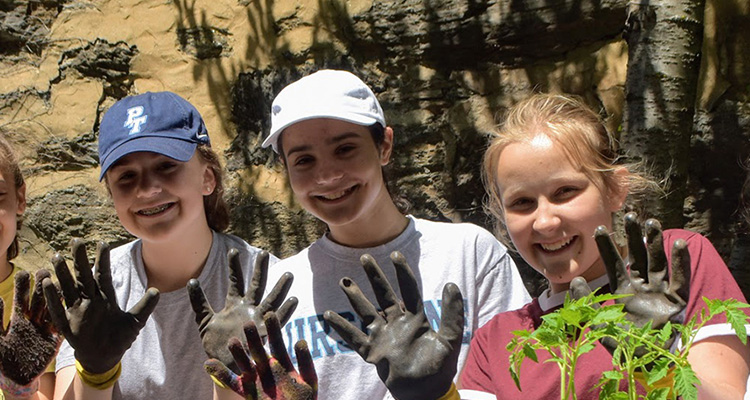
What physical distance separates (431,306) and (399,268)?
1.43 feet

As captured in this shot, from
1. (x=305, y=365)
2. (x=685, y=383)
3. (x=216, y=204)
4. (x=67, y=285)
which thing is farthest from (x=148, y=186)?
(x=685, y=383)

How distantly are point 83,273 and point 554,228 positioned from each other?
117 cm

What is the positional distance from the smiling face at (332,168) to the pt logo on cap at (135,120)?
47 centimetres

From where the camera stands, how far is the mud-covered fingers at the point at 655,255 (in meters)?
1.51

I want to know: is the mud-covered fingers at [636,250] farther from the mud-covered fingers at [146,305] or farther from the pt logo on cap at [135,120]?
the pt logo on cap at [135,120]

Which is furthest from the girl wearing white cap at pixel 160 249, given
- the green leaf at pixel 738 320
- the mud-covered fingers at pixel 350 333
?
the green leaf at pixel 738 320

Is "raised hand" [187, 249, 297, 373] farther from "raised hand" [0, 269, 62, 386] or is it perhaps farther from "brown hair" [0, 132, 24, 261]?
"brown hair" [0, 132, 24, 261]

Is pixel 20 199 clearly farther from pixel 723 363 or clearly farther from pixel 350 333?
pixel 723 363

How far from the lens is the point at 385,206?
2.35m

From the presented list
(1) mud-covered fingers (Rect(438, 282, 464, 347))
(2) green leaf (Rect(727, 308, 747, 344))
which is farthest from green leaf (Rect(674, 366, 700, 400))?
(1) mud-covered fingers (Rect(438, 282, 464, 347))

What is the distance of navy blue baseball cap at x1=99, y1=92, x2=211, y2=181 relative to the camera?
232 cm

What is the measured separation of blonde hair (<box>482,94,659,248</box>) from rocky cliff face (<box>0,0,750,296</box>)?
5.17ft

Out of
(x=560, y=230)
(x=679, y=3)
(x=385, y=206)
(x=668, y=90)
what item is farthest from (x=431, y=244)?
(x=679, y=3)

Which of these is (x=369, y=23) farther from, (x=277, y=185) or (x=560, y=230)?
(x=560, y=230)
